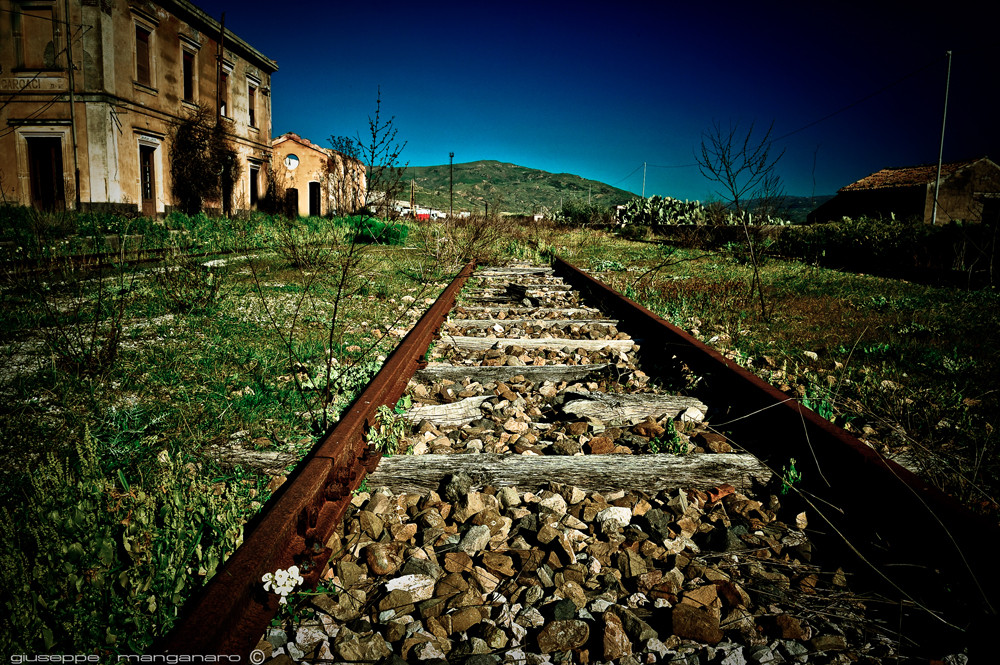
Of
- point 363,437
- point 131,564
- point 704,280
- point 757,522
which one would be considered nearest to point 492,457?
point 363,437

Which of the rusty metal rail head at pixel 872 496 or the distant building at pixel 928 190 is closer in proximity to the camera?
the rusty metal rail head at pixel 872 496

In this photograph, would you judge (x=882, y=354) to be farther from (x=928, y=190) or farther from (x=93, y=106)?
(x=928, y=190)

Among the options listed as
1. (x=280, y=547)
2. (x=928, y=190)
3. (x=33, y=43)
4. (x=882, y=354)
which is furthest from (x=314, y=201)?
(x=928, y=190)

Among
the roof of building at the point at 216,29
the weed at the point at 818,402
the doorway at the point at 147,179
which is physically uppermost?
the roof of building at the point at 216,29

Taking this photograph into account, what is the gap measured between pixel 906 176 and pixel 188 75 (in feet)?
127

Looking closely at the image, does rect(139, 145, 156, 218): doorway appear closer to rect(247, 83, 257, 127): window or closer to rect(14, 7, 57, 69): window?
rect(14, 7, 57, 69): window

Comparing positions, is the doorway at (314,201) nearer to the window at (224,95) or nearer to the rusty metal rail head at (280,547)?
the window at (224,95)

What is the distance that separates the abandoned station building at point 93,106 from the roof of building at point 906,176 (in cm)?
3660

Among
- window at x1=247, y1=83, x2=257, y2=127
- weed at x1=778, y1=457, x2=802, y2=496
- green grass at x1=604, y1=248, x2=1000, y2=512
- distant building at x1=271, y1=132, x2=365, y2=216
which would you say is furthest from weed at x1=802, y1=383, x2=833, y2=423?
distant building at x1=271, y1=132, x2=365, y2=216

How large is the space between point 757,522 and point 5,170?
71.2 ft

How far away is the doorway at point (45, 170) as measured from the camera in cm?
1522

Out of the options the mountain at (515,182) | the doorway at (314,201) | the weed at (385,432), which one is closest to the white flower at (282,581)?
the weed at (385,432)

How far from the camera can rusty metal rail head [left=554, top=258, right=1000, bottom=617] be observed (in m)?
1.16

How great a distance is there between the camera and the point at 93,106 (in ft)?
47.8
